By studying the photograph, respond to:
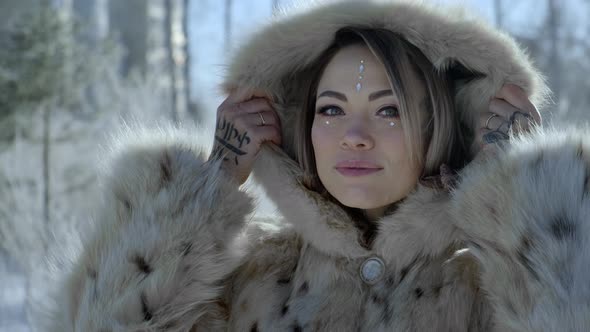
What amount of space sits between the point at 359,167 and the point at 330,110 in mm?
192

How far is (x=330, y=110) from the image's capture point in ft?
5.89

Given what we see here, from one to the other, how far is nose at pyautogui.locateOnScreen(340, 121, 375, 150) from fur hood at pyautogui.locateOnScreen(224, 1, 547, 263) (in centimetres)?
17

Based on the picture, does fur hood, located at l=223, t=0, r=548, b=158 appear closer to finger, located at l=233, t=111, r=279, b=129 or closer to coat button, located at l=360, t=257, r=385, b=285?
finger, located at l=233, t=111, r=279, b=129

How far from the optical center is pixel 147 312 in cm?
159

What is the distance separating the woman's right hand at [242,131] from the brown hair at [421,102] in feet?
0.81

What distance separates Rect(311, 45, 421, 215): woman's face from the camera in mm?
1701

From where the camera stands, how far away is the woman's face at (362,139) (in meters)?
1.70

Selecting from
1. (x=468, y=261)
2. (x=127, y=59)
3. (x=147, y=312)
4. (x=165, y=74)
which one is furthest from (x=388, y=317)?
(x=127, y=59)

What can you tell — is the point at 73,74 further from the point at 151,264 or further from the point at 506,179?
the point at 506,179

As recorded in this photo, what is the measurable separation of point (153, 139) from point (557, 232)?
1.05 metres

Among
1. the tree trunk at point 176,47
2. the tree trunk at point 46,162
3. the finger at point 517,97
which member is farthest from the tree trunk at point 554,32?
the finger at point 517,97

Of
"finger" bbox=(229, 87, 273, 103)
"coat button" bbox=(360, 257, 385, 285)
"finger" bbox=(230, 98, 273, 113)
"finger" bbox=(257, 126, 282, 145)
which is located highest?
"finger" bbox=(229, 87, 273, 103)

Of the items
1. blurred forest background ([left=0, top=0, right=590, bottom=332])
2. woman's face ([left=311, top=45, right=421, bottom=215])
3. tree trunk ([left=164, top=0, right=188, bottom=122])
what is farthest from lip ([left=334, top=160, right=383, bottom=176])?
tree trunk ([left=164, top=0, right=188, bottom=122])

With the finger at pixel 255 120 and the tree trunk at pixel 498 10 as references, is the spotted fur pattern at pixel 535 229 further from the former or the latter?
the tree trunk at pixel 498 10
